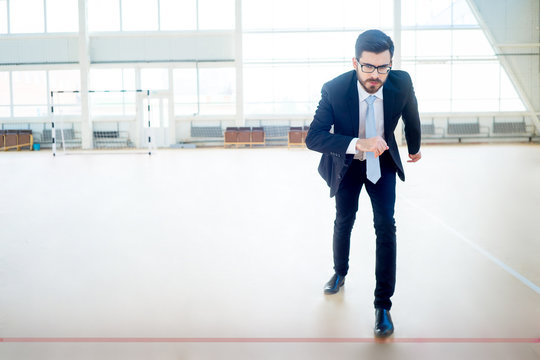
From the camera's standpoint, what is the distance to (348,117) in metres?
2.89

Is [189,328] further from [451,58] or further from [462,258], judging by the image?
[451,58]

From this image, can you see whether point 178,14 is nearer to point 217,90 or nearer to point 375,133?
point 217,90

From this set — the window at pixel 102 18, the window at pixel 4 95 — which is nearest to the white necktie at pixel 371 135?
the window at pixel 102 18

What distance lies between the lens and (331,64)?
86.1ft

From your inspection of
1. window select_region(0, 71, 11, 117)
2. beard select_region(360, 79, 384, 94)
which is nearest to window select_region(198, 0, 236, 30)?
window select_region(0, 71, 11, 117)

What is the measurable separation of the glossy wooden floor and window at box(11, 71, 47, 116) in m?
20.4

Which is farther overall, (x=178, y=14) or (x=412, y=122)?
(x=178, y=14)

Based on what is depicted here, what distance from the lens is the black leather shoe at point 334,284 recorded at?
11.3 feet

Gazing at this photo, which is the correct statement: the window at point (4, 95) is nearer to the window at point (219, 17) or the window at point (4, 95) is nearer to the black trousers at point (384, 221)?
the window at point (219, 17)

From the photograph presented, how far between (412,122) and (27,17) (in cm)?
2788

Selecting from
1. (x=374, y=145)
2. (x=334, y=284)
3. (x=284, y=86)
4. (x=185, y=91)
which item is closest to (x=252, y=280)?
(x=334, y=284)

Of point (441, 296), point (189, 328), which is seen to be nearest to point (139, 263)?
point (189, 328)

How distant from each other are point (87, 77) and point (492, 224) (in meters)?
23.8

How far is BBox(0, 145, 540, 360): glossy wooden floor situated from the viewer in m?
2.60
